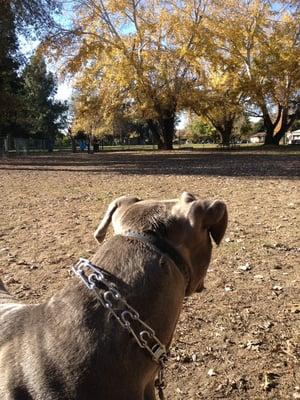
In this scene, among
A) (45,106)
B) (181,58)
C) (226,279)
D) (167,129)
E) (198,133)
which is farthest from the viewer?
(198,133)

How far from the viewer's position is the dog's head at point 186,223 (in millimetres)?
1893

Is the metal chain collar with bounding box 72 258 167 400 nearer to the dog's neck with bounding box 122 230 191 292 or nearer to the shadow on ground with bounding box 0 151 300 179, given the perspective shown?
the dog's neck with bounding box 122 230 191 292

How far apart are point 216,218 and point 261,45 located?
36.2 meters

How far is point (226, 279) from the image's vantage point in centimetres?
536

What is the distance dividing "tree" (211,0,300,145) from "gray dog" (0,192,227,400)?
34082mm

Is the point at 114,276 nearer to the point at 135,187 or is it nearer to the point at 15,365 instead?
the point at 15,365

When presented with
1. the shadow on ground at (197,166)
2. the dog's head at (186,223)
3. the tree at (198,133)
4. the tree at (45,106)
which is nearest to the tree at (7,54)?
the shadow on ground at (197,166)

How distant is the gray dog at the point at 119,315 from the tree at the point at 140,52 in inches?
1209

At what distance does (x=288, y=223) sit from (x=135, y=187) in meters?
5.94

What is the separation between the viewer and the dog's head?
189cm

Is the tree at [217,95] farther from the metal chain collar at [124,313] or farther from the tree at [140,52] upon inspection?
the metal chain collar at [124,313]

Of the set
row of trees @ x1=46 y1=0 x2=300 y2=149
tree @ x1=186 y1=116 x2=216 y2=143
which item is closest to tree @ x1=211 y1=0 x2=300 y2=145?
row of trees @ x1=46 y1=0 x2=300 y2=149

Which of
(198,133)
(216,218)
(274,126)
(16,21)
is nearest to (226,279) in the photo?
(216,218)

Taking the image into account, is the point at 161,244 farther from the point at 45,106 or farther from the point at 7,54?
the point at 45,106
